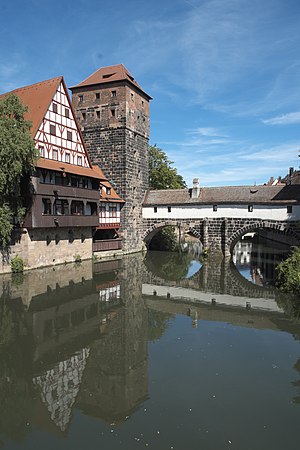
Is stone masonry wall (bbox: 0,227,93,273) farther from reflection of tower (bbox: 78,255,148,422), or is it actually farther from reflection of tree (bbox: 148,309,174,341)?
reflection of tree (bbox: 148,309,174,341)

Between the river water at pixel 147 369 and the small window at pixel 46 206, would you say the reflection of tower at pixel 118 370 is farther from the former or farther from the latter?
the small window at pixel 46 206

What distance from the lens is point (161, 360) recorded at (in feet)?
29.8

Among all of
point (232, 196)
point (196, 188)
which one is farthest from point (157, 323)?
point (196, 188)

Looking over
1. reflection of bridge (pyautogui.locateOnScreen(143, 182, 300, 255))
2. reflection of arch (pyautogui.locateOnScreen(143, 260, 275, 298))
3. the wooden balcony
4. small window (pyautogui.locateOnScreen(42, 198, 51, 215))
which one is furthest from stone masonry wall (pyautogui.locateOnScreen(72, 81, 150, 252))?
small window (pyautogui.locateOnScreen(42, 198, 51, 215))

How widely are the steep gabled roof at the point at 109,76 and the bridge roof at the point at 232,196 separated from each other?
10.6 m

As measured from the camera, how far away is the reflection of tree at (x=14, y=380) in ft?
20.7

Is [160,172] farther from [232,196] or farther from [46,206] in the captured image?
[46,206]

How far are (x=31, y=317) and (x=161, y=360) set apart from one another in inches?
228

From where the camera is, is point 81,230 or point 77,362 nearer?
point 77,362

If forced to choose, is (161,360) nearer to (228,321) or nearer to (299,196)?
(228,321)

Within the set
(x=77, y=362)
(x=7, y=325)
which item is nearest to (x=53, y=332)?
(x=7, y=325)

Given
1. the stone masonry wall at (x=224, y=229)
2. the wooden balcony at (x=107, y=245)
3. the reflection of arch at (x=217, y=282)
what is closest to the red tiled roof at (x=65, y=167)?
the wooden balcony at (x=107, y=245)

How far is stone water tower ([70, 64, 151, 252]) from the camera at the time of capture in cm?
3231

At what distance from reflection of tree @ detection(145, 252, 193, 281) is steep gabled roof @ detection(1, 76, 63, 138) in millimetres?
12169
